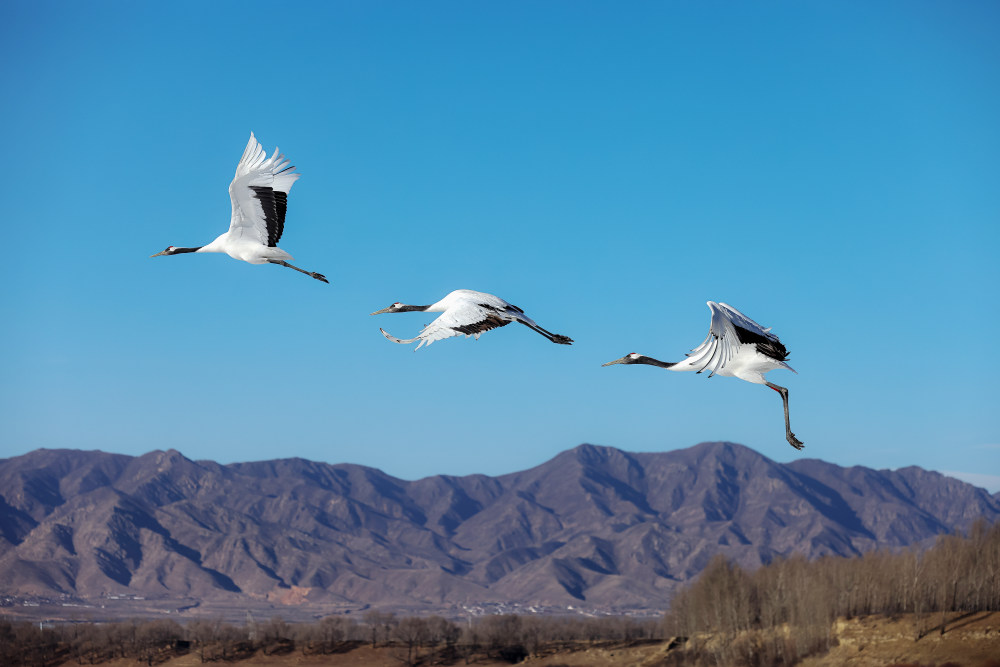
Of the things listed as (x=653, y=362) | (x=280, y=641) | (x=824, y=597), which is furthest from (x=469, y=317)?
(x=280, y=641)

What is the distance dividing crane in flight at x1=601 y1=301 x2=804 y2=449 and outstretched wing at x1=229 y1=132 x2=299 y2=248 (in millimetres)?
10050

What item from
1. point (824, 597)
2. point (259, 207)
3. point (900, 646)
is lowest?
point (900, 646)

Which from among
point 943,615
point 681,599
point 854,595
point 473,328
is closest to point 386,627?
point 681,599

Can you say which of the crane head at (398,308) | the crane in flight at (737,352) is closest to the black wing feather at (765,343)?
the crane in flight at (737,352)

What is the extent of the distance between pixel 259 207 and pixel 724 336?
12.6 meters

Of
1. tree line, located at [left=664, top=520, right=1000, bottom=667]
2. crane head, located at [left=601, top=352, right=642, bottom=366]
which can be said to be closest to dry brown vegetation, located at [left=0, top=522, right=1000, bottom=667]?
tree line, located at [left=664, top=520, right=1000, bottom=667]

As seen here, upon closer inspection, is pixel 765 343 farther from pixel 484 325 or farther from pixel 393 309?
pixel 393 309

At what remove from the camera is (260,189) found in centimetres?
2748

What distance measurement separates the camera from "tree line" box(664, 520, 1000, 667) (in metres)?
88.4

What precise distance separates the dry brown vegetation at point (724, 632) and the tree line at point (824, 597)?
12cm

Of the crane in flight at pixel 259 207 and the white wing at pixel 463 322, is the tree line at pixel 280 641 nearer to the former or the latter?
the crane in flight at pixel 259 207

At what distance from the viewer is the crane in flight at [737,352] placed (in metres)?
21.0

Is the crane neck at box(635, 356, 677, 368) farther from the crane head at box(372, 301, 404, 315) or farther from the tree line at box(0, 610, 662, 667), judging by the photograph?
the tree line at box(0, 610, 662, 667)

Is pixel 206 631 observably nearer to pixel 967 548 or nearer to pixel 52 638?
pixel 52 638
